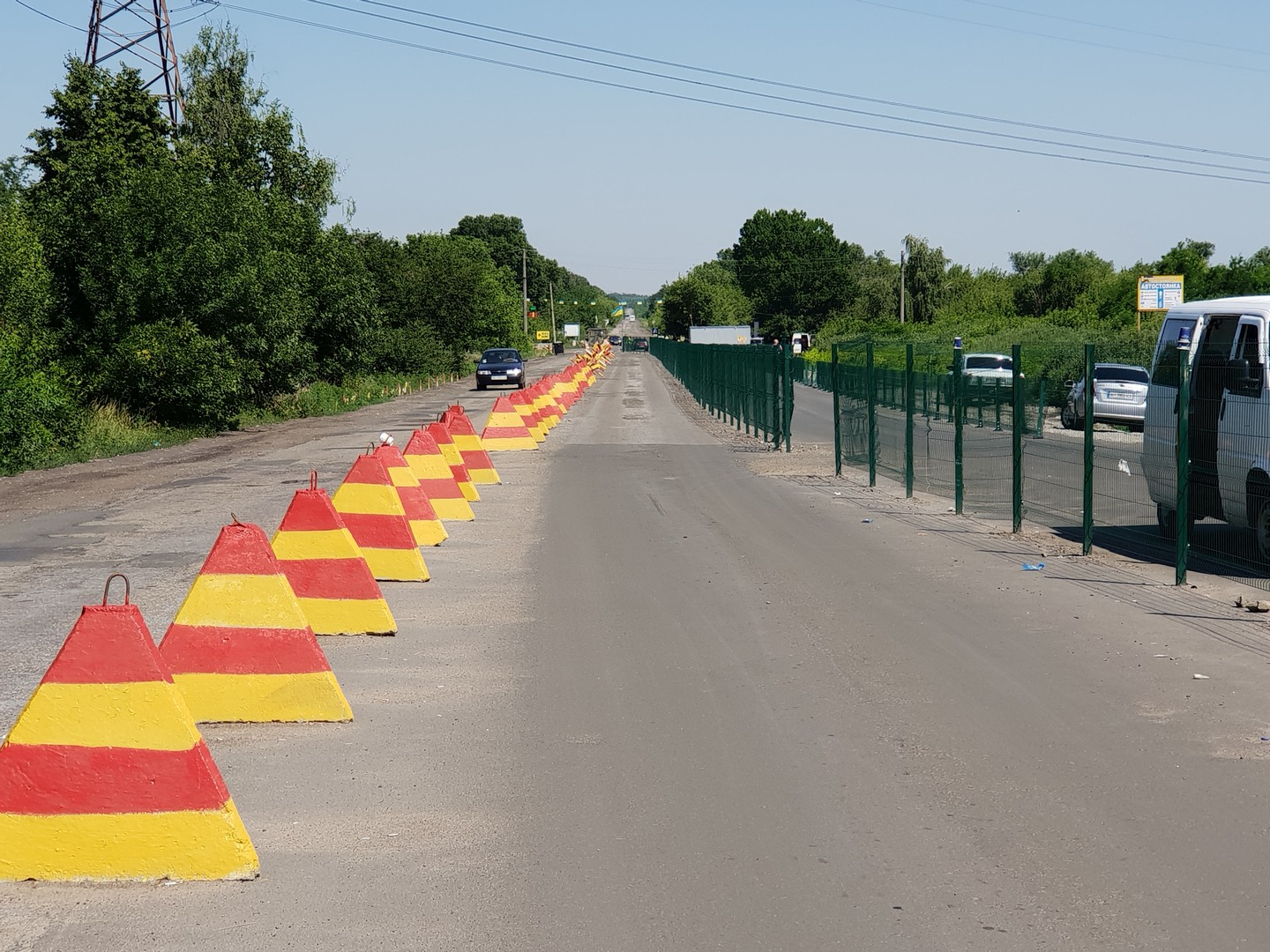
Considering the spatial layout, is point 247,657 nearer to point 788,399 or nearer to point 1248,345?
point 1248,345

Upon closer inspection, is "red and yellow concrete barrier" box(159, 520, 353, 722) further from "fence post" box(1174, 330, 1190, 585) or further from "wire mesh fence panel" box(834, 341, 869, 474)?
"wire mesh fence panel" box(834, 341, 869, 474)

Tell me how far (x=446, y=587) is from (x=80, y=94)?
32.5 m

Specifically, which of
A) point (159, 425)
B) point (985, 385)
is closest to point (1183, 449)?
point (985, 385)

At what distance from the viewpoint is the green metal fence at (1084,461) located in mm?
11273

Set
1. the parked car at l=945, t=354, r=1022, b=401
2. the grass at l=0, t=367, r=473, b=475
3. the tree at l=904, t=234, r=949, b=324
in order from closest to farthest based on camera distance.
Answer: the parked car at l=945, t=354, r=1022, b=401 → the grass at l=0, t=367, r=473, b=475 → the tree at l=904, t=234, r=949, b=324

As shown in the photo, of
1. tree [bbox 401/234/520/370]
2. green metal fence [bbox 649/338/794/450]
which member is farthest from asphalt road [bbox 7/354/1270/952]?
tree [bbox 401/234/520/370]

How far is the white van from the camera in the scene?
436 inches

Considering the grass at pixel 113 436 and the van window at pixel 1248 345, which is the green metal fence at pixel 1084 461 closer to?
the van window at pixel 1248 345

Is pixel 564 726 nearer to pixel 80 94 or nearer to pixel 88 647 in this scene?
pixel 88 647

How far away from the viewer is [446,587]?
1099 cm

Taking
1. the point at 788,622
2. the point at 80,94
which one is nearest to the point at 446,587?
the point at 788,622

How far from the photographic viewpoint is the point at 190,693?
22.5ft

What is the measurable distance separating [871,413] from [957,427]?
337 centimetres

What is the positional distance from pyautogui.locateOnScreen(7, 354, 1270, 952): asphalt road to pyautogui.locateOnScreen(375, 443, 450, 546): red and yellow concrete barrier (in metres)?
1.39
